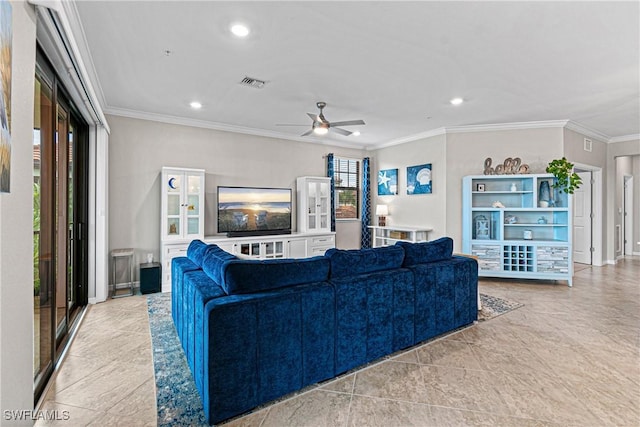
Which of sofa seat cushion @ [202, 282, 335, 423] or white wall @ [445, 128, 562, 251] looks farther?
white wall @ [445, 128, 562, 251]

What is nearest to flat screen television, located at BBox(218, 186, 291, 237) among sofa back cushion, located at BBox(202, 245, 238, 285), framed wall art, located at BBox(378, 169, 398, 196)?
framed wall art, located at BBox(378, 169, 398, 196)

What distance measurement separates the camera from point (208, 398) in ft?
5.82

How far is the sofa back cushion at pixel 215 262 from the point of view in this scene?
2.12 metres

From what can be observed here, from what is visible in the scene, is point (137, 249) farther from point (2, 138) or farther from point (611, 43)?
point (611, 43)

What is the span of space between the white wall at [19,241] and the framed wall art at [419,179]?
229 inches

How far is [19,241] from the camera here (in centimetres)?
150

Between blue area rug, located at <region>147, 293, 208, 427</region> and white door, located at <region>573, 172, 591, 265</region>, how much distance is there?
316 inches

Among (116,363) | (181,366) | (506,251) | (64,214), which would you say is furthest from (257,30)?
(506,251)

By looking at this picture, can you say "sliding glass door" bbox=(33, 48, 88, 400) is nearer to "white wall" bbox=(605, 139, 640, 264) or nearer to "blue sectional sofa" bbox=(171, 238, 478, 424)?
"blue sectional sofa" bbox=(171, 238, 478, 424)

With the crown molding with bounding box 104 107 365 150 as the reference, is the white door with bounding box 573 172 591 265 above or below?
below

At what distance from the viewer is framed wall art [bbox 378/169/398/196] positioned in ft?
22.9

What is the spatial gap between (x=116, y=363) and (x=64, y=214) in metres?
1.61

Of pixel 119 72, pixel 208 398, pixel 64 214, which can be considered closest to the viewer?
pixel 208 398

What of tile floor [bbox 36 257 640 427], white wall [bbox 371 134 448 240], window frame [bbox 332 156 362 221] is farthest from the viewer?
window frame [bbox 332 156 362 221]
